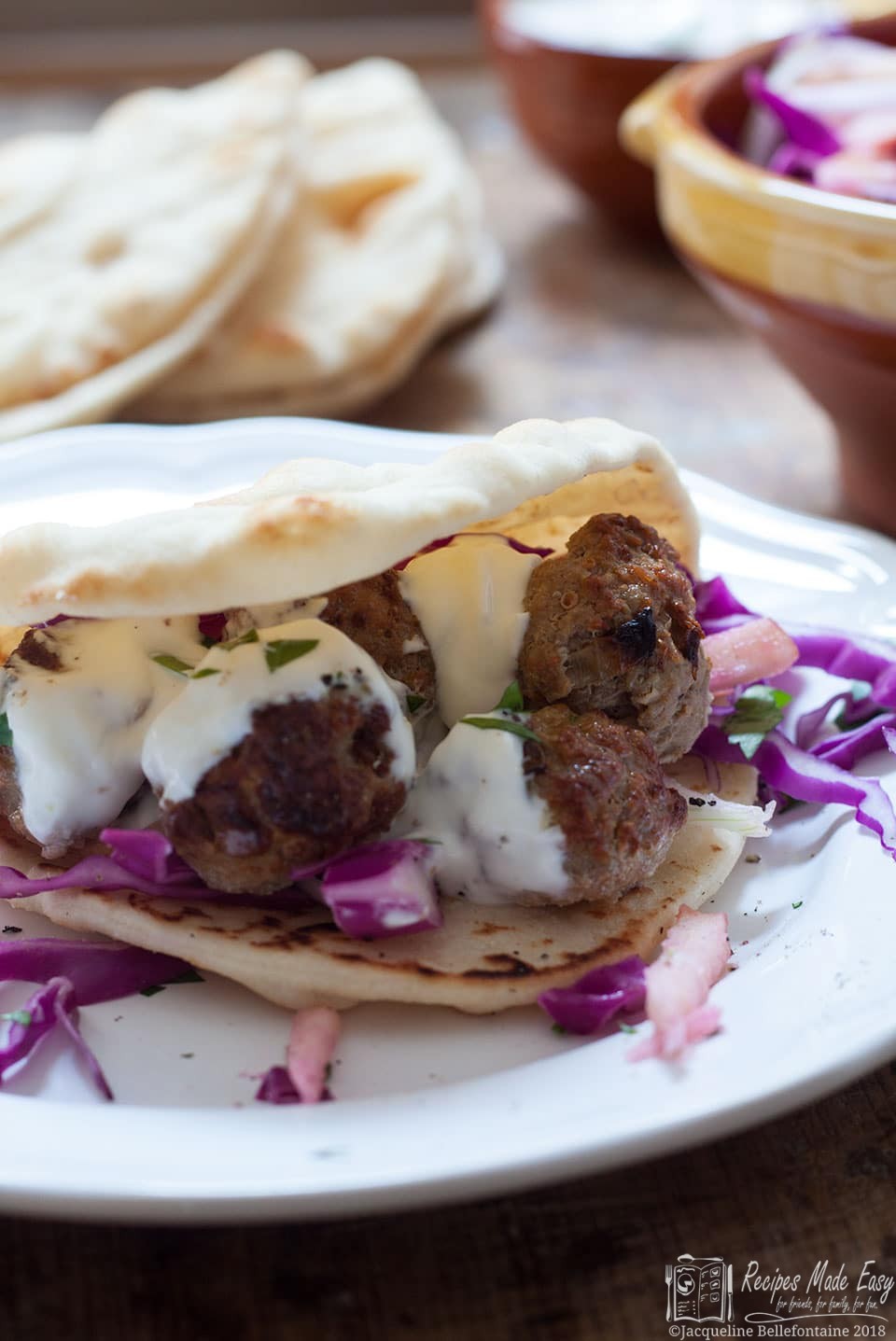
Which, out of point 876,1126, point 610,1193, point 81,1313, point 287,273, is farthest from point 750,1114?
point 287,273

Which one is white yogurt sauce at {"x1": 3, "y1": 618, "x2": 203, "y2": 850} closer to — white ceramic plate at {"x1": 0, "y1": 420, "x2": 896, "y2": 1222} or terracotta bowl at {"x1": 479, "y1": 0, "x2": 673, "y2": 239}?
white ceramic plate at {"x1": 0, "y1": 420, "x2": 896, "y2": 1222}

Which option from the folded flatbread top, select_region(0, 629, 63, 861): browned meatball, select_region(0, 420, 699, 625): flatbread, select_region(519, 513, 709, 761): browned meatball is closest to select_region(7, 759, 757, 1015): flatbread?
the folded flatbread top

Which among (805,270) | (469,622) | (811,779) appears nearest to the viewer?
(469,622)

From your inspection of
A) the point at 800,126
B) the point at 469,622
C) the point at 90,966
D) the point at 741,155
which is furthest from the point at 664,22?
the point at 90,966

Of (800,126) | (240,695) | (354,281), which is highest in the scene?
(800,126)

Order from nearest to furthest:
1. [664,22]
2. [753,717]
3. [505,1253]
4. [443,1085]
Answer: [505,1253]
[443,1085]
[753,717]
[664,22]

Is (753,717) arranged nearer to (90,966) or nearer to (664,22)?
(90,966)

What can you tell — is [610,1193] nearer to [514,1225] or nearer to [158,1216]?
[514,1225]

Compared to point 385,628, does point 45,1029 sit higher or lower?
lower
